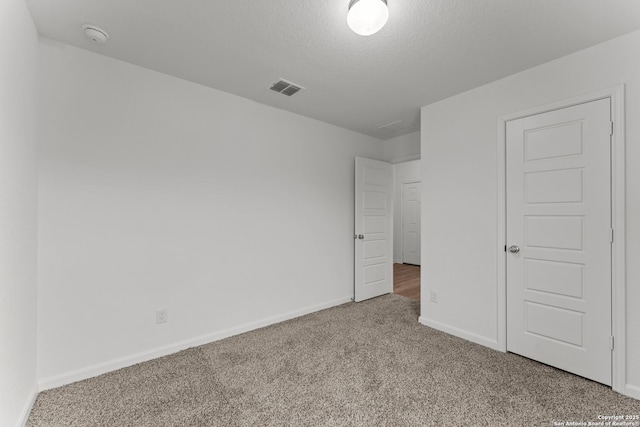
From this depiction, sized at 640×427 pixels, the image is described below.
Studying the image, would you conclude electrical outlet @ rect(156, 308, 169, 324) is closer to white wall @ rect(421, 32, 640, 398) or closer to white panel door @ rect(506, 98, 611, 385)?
white wall @ rect(421, 32, 640, 398)

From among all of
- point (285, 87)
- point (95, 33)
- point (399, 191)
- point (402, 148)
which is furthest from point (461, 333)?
point (399, 191)

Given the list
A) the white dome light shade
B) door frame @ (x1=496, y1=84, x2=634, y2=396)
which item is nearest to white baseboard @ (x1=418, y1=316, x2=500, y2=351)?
door frame @ (x1=496, y1=84, x2=634, y2=396)

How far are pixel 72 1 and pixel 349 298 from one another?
3862 millimetres

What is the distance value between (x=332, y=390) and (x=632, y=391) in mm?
2001

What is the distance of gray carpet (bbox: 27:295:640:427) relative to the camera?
165 centimetres

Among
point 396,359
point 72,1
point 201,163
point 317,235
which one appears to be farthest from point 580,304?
point 72,1

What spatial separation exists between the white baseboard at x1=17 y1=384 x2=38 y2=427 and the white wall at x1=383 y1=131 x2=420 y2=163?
4437 mm

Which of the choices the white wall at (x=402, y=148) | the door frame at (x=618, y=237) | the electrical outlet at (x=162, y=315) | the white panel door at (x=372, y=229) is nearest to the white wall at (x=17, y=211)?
the electrical outlet at (x=162, y=315)

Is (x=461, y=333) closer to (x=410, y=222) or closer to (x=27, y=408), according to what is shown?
(x=27, y=408)

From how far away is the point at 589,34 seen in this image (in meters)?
1.86

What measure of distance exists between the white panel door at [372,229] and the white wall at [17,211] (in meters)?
3.20

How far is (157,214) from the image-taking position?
237cm

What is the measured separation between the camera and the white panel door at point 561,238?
6.48 feet

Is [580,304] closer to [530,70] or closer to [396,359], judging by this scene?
[396,359]
